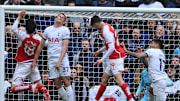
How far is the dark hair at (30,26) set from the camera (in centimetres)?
725

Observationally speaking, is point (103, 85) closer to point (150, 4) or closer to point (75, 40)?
point (75, 40)

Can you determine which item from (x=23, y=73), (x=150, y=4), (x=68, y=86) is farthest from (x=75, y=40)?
(x=150, y=4)

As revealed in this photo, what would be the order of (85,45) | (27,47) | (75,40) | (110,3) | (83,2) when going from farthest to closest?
(83,2) < (110,3) < (75,40) < (85,45) < (27,47)

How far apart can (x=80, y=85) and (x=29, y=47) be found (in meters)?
1.12

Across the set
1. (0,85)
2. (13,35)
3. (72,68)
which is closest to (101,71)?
(72,68)

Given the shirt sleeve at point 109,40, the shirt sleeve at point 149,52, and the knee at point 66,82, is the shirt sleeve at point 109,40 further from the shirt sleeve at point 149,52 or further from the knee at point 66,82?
the knee at point 66,82

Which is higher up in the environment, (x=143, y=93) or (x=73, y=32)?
(x=73, y=32)

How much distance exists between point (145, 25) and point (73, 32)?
127cm

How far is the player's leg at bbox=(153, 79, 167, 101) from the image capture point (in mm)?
7121

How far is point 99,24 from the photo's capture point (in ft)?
23.2

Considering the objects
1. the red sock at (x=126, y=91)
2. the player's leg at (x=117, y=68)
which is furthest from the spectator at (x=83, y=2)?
the red sock at (x=126, y=91)

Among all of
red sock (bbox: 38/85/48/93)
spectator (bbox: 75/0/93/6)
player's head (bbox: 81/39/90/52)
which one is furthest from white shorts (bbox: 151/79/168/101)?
spectator (bbox: 75/0/93/6)

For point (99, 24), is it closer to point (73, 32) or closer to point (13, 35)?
point (73, 32)

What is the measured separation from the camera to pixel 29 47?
24.6 ft
